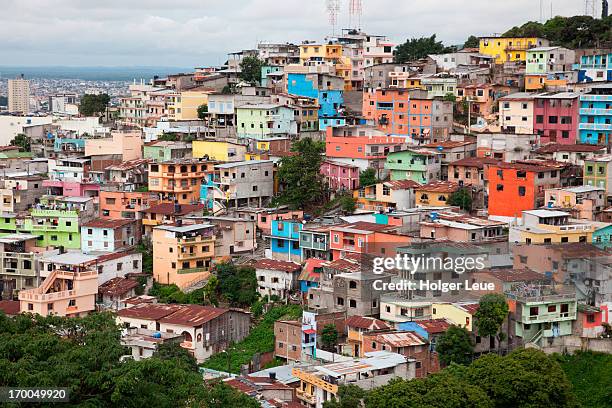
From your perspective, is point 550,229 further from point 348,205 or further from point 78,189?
point 78,189

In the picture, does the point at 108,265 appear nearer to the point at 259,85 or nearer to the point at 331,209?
the point at 331,209

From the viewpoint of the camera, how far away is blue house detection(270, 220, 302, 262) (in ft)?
81.3

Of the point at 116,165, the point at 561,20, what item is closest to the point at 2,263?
the point at 116,165

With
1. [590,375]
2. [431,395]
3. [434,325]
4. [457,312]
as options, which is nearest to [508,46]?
[457,312]

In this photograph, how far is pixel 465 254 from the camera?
852 inches

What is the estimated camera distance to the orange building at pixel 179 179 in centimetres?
2891

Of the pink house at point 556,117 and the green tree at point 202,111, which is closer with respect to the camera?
the pink house at point 556,117

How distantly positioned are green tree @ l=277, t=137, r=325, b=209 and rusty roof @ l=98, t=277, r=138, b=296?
4650mm

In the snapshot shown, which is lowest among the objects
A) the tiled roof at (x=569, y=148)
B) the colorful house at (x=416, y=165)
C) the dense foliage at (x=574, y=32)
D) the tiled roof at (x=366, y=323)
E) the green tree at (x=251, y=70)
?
the tiled roof at (x=366, y=323)

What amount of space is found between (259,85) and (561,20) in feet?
33.7

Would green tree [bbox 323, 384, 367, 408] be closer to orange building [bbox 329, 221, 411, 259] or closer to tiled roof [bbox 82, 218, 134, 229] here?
orange building [bbox 329, 221, 411, 259]

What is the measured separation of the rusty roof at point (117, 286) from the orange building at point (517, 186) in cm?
805

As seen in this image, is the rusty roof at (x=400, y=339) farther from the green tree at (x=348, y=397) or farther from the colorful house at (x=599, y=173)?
the colorful house at (x=599, y=173)

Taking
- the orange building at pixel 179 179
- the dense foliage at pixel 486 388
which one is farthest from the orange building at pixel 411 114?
the dense foliage at pixel 486 388
